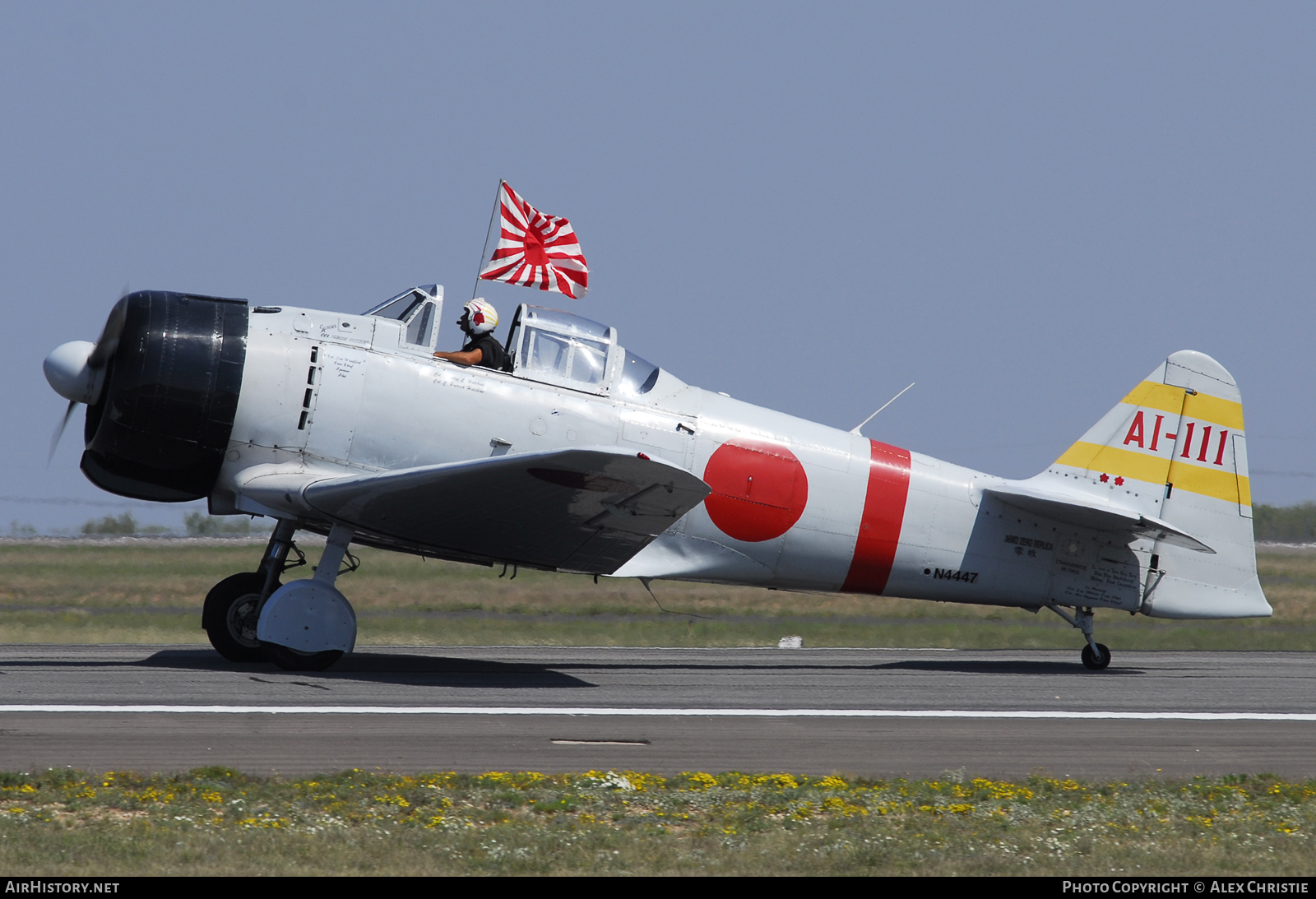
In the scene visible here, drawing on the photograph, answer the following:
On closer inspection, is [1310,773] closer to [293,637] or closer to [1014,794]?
[1014,794]

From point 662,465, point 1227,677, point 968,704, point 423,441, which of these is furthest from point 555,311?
point 1227,677

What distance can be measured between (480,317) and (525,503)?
6.57 feet

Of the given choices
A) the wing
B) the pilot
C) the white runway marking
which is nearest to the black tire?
the wing

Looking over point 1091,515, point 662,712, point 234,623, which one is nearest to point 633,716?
point 662,712

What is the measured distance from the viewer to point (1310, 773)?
24.1 feet

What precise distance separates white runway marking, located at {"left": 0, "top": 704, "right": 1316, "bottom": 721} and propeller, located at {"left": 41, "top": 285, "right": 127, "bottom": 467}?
286cm

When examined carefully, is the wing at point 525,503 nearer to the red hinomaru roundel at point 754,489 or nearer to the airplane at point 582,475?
the airplane at point 582,475

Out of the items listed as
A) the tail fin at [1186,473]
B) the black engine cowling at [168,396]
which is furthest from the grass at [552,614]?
the black engine cowling at [168,396]

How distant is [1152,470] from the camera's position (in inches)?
492

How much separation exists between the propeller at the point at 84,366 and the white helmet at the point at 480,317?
286 cm

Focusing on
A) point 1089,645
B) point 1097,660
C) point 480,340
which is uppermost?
point 480,340

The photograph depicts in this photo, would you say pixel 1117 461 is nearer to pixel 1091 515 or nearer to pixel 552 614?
pixel 1091 515

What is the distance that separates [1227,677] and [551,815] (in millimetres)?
9374

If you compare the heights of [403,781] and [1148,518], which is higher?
[1148,518]
